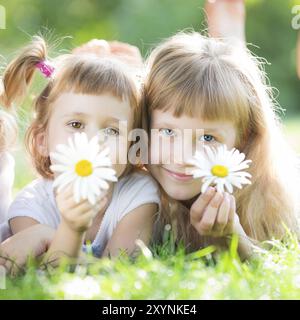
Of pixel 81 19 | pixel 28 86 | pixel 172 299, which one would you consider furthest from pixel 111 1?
pixel 172 299

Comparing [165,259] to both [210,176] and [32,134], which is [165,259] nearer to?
[210,176]

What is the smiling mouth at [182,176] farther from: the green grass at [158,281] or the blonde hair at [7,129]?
the blonde hair at [7,129]

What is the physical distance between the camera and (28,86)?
2561 millimetres

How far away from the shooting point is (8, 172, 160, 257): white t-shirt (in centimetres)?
236

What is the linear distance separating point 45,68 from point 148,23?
1151 cm

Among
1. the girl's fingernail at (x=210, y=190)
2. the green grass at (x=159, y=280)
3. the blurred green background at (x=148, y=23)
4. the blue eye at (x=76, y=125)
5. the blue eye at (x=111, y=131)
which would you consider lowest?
the green grass at (x=159, y=280)

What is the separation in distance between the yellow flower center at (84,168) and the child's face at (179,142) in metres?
0.47

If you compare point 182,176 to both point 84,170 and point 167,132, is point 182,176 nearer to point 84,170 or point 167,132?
point 167,132

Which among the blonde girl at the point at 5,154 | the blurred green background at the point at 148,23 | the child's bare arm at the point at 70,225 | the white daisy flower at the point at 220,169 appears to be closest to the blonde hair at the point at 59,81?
the blonde girl at the point at 5,154

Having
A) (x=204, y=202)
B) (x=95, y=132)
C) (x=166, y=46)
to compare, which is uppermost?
(x=166, y=46)

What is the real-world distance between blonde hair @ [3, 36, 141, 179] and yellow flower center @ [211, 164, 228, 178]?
1.22 ft

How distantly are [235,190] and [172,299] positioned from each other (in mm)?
851

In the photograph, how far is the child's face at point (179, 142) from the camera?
7.53 ft

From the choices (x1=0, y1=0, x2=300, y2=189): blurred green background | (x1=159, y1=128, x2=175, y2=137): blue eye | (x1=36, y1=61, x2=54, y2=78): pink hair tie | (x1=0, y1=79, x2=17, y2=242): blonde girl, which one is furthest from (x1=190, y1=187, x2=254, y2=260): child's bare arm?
(x1=0, y1=0, x2=300, y2=189): blurred green background
